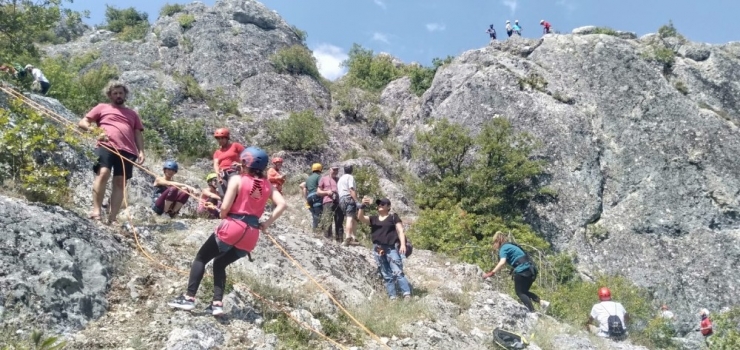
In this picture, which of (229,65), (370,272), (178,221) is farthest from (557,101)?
(178,221)

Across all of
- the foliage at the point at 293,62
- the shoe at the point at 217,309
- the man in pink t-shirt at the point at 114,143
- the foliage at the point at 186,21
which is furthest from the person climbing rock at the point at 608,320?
the foliage at the point at 186,21

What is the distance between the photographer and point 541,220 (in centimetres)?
2470

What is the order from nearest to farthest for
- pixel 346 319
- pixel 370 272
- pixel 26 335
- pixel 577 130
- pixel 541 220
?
pixel 26 335, pixel 346 319, pixel 370 272, pixel 541 220, pixel 577 130

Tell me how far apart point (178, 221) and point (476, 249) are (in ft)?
34.6

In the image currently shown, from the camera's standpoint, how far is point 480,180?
2378 centimetres

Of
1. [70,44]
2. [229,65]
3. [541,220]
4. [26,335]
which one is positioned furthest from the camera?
[70,44]

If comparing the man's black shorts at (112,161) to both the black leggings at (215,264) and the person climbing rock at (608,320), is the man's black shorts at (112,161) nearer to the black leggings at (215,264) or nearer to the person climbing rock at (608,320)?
the black leggings at (215,264)

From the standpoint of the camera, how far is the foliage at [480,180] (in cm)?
2244

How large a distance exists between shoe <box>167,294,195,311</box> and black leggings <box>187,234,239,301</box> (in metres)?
0.06

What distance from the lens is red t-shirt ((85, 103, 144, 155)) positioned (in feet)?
25.5

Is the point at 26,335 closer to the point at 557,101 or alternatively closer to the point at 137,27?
the point at 557,101

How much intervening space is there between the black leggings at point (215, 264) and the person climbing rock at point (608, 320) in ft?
22.3

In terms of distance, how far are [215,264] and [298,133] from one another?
65.0 feet

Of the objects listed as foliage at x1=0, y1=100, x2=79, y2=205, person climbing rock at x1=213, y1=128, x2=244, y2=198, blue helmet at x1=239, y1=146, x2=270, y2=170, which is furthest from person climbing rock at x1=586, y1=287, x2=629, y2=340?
foliage at x1=0, y1=100, x2=79, y2=205
